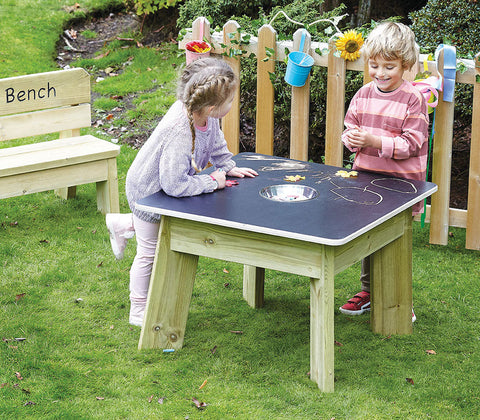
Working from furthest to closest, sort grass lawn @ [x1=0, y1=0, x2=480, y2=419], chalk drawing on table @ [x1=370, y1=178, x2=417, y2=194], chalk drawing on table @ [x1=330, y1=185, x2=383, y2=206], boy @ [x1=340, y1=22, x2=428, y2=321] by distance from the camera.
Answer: boy @ [x1=340, y1=22, x2=428, y2=321] < chalk drawing on table @ [x1=370, y1=178, x2=417, y2=194] < chalk drawing on table @ [x1=330, y1=185, x2=383, y2=206] < grass lawn @ [x1=0, y1=0, x2=480, y2=419]

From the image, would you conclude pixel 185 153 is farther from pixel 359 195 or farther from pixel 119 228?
pixel 359 195

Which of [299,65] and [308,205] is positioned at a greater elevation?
[299,65]

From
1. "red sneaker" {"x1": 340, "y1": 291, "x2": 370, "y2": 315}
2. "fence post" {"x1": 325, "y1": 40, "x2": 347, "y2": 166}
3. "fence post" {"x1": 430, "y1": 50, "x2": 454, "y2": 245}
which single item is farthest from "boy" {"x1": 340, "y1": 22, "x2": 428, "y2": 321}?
"fence post" {"x1": 325, "y1": 40, "x2": 347, "y2": 166}

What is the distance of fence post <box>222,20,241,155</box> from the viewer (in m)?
5.65

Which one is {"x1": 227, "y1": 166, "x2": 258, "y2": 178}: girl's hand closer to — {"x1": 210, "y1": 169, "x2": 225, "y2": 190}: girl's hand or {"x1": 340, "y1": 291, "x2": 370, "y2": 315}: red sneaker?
{"x1": 210, "y1": 169, "x2": 225, "y2": 190}: girl's hand

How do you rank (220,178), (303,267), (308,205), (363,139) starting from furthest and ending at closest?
(363,139) → (220,178) → (308,205) → (303,267)

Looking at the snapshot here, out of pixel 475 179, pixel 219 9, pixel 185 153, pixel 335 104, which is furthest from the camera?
pixel 219 9

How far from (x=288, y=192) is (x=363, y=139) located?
0.51m

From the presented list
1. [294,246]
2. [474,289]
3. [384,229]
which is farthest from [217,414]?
[474,289]

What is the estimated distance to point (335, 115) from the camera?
542 centimetres

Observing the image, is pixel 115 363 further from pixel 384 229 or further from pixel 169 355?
pixel 384 229

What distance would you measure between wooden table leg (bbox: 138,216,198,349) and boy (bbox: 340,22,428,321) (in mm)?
1152

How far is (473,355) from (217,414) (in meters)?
1.49

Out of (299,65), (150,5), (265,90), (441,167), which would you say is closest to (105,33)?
(150,5)
